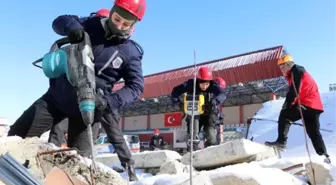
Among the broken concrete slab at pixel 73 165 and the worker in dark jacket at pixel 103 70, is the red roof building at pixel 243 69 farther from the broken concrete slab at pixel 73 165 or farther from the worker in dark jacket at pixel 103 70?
the broken concrete slab at pixel 73 165

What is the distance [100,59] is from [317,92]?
12.2ft

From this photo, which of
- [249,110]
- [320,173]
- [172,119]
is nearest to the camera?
[320,173]

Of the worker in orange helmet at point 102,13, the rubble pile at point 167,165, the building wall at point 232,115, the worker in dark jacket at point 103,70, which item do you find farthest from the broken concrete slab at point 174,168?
the building wall at point 232,115

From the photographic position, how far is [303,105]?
4.93 meters

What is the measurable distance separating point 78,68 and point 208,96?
4154 mm

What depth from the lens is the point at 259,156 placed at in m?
4.49

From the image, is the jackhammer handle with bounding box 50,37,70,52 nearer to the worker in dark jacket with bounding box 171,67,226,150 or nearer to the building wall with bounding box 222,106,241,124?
the worker in dark jacket with bounding box 171,67,226,150

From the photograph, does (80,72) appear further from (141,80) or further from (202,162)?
(202,162)

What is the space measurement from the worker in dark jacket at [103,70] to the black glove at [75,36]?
0.35ft

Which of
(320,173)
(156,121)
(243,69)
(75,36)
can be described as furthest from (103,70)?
(156,121)

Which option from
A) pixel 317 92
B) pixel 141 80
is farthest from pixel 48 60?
pixel 317 92

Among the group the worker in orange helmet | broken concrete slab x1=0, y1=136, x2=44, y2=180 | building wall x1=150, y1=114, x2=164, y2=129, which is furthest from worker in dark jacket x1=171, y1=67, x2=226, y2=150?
building wall x1=150, y1=114, x2=164, y2=129

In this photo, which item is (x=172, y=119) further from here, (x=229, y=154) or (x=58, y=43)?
(x=58, y=43)

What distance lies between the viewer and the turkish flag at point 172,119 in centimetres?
2628
